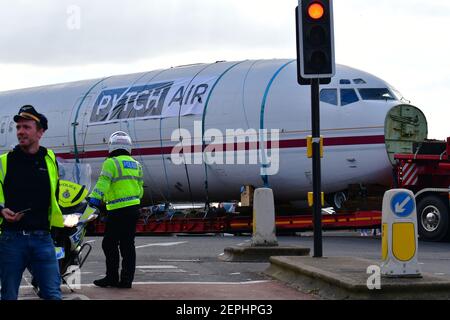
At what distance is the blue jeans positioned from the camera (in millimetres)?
7406

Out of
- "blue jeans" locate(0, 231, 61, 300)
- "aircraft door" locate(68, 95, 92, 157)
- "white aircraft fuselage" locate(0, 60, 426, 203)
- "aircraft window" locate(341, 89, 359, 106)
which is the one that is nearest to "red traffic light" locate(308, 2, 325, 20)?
"blue jeans" locate(0, 231, 61, 300)

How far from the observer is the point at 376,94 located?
2303cm

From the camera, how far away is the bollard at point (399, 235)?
9711mm

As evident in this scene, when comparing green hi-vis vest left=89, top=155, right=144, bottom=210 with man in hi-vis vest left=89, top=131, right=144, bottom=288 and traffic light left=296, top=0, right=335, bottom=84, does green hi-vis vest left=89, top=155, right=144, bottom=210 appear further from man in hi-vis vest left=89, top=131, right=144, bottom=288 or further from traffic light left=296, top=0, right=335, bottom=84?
traffic light left=296, top=0, right=335, bottom=84

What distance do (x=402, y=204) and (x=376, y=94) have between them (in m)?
13.6

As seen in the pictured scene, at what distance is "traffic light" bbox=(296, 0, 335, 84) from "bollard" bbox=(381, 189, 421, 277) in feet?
11.7

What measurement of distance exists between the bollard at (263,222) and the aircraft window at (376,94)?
24.7 feet

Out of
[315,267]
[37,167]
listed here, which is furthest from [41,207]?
[315,267]

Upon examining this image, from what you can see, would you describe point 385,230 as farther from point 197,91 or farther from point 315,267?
point 197,91

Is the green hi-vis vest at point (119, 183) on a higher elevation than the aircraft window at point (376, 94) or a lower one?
lower

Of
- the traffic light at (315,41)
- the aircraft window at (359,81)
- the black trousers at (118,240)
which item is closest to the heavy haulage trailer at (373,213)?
the aircraft window at (359,81)

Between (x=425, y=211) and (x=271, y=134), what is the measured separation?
3912 mm

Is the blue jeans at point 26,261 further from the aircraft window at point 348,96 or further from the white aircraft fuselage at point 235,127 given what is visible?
the aircraft window at point 348,96

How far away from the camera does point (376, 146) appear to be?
2200 centimetres
